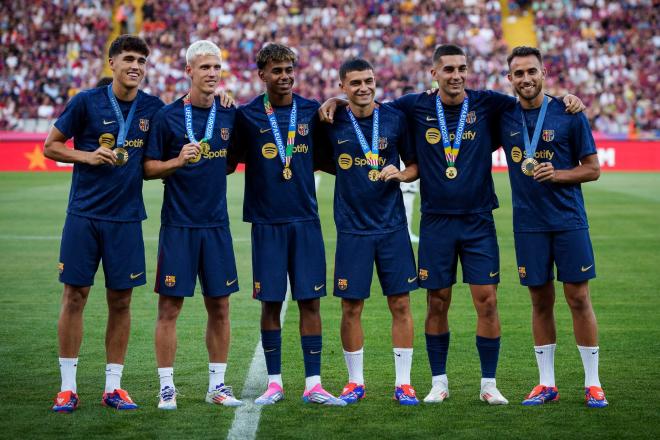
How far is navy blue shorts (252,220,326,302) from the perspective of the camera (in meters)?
6.59

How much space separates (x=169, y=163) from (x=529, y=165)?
7.36 ft

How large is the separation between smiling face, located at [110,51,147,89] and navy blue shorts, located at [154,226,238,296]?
94 centimetres

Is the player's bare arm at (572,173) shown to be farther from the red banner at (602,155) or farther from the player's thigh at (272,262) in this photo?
the red banner at (602,155)

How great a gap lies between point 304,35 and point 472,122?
29.1 metres

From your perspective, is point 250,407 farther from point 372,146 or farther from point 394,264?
point 372,146

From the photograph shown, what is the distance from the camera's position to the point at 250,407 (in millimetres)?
6340

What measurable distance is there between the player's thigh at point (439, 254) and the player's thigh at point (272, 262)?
0.90 metres

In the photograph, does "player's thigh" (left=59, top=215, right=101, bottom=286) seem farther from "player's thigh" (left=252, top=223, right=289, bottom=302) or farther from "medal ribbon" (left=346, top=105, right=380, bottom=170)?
"medal ribbon" (left=346, top=105, right=380, bottom=170)

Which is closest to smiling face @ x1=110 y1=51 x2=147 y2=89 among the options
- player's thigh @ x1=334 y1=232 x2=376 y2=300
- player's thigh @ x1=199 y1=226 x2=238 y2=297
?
player's thigh @ x1=199 y1=226 x2=238 y2=297

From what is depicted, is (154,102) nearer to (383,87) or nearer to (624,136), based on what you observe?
(624,136)

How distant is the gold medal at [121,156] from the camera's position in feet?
20.5

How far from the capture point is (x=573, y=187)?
654 centimetres

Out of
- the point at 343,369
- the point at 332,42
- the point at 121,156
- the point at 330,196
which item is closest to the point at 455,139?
the point at 343,369

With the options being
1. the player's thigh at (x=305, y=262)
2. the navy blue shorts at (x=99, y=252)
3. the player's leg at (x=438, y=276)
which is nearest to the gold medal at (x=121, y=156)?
the navy blue shorts at (x=99, y=252)
